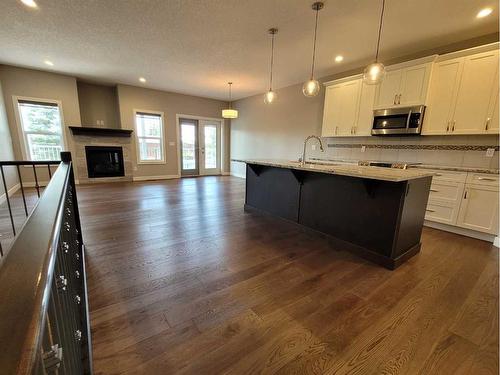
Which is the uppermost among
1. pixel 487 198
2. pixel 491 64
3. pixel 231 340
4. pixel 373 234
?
pixel 491 64

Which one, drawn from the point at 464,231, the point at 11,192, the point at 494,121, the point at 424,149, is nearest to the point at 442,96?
the point at 494,121

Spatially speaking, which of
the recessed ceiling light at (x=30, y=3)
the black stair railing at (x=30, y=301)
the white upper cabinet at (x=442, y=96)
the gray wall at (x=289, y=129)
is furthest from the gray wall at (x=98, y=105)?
the white upper cabinet at (x=442, y=96)

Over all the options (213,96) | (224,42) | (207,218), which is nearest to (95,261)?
(207,218)

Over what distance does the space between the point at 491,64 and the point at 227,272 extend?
13.3 ft

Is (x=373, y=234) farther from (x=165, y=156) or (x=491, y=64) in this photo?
(x=165, y=156)

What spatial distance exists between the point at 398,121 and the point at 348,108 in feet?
3.08

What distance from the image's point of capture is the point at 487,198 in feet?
9.52

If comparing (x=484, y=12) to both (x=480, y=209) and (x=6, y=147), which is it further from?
(x=6, y=147)

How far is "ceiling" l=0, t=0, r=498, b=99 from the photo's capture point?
8.59 feet

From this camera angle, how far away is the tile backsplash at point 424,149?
3.16 m

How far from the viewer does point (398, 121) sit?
3641mm

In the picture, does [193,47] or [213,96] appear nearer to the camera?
[193,47]

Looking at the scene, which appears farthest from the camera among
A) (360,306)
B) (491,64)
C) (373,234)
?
(491,64)

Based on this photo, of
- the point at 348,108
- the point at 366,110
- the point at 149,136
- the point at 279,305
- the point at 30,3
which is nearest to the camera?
the point at 279,305
